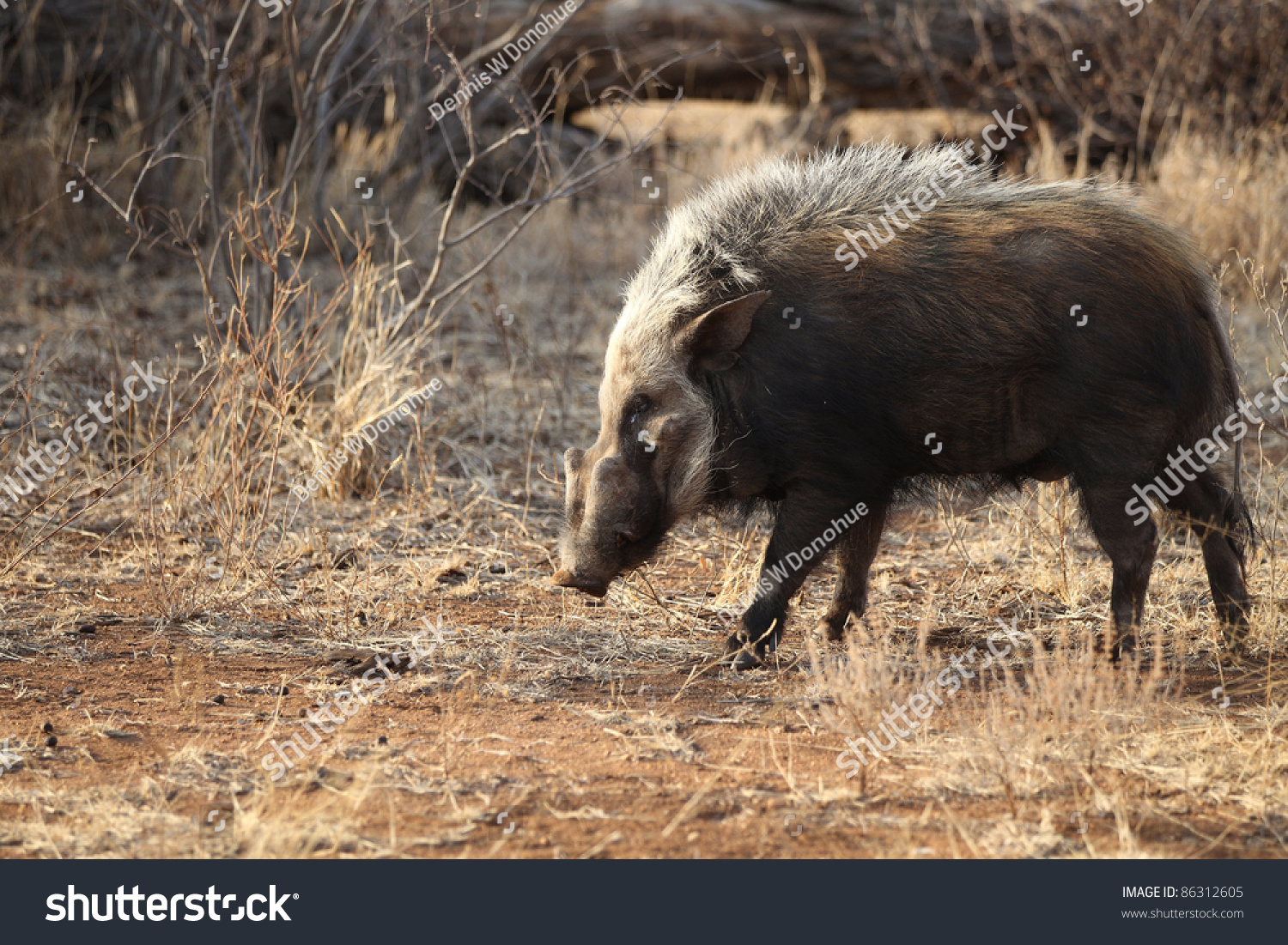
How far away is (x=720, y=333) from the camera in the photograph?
4.16 meters

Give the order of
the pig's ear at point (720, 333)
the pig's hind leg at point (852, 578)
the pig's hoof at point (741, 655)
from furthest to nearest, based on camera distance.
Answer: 1. the pig's hind leg at point (852, 578)
2. the pig's hoof at point (741, 655)
3. the pig's ear at point (720, 333)

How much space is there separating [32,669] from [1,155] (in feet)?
20.5

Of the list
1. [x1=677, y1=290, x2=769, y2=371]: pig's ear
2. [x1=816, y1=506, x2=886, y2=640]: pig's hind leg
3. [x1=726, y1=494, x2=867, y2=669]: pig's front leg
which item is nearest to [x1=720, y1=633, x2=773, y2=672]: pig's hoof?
[x1=726, y1=494, x2=867, y2=669]: pig's front leg

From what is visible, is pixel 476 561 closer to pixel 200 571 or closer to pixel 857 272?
pixel 200 571

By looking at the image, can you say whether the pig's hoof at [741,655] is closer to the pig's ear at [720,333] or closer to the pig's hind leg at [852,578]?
the pig's hind leg at [852,578]

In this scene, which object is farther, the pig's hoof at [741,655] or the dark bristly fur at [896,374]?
the pig's hoof at [741,655]

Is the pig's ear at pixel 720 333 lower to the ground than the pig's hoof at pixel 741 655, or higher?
higher

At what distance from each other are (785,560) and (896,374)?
27.1 inches

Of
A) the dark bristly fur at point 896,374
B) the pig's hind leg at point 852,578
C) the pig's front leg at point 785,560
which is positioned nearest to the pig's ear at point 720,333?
the dark bristly fur at point 896,374

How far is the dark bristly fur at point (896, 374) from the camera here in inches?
162

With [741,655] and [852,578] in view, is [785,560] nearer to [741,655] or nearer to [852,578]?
[741,655]

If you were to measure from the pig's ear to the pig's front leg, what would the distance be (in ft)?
1.66

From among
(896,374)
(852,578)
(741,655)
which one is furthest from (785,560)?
(896,374)

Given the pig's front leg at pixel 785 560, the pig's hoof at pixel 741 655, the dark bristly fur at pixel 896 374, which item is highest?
the dark bristly fur at pixel 896 374
